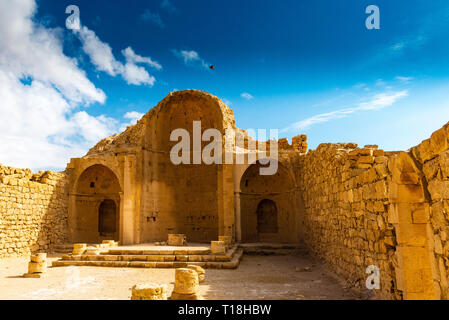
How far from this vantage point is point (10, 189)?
13125mm

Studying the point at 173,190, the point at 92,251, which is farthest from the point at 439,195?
the point at 173,190

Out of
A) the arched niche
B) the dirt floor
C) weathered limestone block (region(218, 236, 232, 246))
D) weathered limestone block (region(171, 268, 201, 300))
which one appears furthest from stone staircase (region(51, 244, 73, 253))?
weathered limestone block (region(171, 268, 201, 300))

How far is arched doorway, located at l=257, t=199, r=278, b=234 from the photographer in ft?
60.8

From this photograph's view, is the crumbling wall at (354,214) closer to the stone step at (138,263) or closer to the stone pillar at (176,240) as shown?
the stone step at (138,263)

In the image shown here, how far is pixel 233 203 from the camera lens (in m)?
16.6

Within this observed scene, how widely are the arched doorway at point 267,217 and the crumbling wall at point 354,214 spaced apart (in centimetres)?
606

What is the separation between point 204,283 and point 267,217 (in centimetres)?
1058

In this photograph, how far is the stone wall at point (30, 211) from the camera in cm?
1288

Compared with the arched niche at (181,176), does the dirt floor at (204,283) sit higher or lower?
lower

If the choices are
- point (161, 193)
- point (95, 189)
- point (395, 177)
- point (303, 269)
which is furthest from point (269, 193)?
point (395, 177)

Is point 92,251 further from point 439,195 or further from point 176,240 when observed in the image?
point 439,195

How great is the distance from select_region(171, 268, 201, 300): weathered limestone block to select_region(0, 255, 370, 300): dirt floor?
1.69 ft

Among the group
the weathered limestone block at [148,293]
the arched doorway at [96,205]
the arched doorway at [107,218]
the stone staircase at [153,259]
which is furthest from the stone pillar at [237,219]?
the weathered limestone block at [148,293]

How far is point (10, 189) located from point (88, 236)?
20.5 feet
